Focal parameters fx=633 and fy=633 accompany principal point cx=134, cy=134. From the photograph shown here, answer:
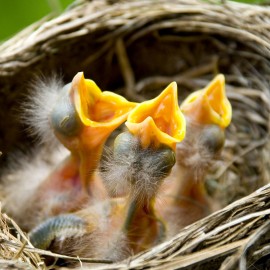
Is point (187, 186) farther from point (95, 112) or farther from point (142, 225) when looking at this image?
point (95, 112)

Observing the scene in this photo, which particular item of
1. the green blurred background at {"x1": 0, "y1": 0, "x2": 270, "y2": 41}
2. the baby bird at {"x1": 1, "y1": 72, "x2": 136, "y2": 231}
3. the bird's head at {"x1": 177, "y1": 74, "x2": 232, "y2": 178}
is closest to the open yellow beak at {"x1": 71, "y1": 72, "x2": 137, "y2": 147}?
the baby bird at {"x1": 1, "y1": 72, "x2": 136, "y2": 231}

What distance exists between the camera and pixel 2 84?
1865mm

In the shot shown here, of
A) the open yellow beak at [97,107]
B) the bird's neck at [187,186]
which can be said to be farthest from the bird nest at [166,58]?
the open yellow beak at [97,107]

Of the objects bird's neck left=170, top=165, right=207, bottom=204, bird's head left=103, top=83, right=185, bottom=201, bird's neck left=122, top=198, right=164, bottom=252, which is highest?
bird's head left=103, top=83, right=185, bottom=201

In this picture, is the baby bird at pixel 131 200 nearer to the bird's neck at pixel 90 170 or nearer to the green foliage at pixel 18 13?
the bird's neck at pixel 90 170

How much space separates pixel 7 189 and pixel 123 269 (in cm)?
80

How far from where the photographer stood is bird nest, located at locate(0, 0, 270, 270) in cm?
189

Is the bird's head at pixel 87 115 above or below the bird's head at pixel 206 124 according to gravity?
above

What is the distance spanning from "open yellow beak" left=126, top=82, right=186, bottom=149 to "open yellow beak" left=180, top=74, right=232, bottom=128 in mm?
220

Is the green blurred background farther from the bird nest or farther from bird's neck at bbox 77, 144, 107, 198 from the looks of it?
bird's neck at bbox 77, 144, 107, 198

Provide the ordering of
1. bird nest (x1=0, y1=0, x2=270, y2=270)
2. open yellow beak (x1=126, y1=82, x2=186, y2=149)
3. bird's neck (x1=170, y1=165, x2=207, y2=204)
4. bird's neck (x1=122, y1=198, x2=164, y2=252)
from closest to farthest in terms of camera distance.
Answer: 1. open yellow beak (x1=126, y1=82, x2=186, y2=149)
2. bird's neck (x1=122, y1=198, x2=164, y2=252)
3. bird's neck (x1=170, y1=165, x2=207, y2=204)
4. bird nest (x1=0, y1=0, x2=270, y2=270)

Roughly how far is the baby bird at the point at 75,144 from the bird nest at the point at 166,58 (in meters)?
0.14

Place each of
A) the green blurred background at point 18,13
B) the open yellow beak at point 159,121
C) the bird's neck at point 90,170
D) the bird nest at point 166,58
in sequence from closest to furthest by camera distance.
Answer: the open yellow beak at point 159,121 < the bird's neck at point 90,170 < the bird nest at point 166,58 < the green blurred background at point 18,13

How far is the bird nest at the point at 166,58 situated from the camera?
1.89 meters
